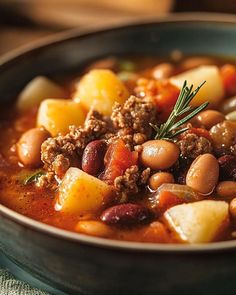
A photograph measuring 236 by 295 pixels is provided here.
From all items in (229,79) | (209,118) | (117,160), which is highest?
(229,79)

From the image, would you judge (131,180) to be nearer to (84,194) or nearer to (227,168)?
(84,194)

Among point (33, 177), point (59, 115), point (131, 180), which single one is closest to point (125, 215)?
point (131, 180)

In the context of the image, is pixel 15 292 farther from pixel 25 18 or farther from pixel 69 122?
pixel 25 18

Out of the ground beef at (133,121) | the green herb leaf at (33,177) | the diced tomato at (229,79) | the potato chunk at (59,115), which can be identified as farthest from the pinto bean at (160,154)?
the diced tomato at (229,79)

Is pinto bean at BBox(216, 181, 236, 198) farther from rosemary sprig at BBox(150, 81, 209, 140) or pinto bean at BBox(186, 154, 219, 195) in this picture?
rosemary sprig at BBox(150, 81, 209, 140)

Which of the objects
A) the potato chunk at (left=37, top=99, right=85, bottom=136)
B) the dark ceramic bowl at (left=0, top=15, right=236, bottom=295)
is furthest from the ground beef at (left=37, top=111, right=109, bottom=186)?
the dark ceramic bowl at (left=0, top=15, right=236, bottom=295)

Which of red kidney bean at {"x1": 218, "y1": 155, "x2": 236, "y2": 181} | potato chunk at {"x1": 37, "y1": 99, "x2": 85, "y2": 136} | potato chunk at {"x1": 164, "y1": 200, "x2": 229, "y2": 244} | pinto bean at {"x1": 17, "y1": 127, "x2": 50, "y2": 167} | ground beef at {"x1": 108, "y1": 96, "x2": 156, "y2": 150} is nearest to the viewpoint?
potato chunk at {"x1": 164, "y1": 200, "x2": 229, "y2": 244}
